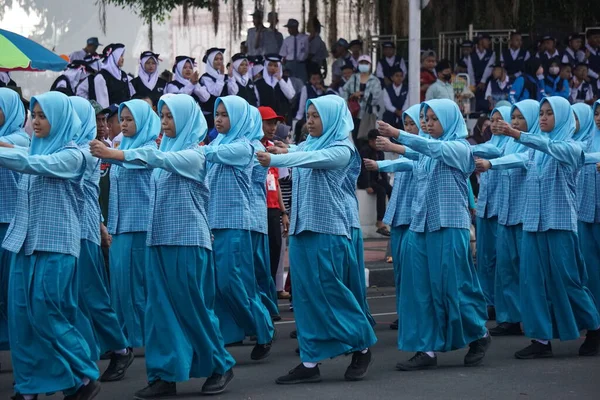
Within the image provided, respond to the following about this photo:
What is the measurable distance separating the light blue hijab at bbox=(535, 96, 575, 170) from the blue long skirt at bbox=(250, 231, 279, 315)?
2.22m

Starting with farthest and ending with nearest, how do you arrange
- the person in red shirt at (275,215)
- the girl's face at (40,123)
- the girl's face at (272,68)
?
the girl's face at (272,68) < the person in red shirt at (275,215) < the girl's face at (40,123)

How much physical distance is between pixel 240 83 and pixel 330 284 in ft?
28.4

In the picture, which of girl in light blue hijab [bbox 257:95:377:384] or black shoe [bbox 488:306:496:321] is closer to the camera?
girl in light blue hijab [bbox 257:95:377:384]

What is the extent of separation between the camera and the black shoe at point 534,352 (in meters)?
8.94

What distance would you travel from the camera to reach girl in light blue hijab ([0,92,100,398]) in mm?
6727

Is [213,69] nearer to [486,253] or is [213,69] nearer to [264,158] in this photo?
[486,253]

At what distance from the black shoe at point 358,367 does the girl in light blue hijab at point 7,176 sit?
2331 millimetres

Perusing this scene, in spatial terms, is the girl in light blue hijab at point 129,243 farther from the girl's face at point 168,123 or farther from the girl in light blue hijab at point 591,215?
the girl in light blue hijab at point 591,215

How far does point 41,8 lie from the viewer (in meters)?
21.0

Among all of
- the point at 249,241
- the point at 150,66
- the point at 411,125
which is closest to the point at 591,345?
the point at 411,125

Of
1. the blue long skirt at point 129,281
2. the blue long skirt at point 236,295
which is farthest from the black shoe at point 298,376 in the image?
the blue long skirt at point 129,281

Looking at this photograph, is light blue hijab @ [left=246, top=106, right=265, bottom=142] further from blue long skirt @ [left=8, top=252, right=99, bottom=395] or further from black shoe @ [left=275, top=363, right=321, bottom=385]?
blue long skirt @ [left=8, top=252, right=99, bottom=395]

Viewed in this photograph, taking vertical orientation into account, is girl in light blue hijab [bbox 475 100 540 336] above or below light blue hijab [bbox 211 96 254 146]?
below

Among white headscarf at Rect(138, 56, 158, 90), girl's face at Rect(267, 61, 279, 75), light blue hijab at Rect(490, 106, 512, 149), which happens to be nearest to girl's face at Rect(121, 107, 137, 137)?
light blue hijab at Rect(490, 106, 512, 149)
